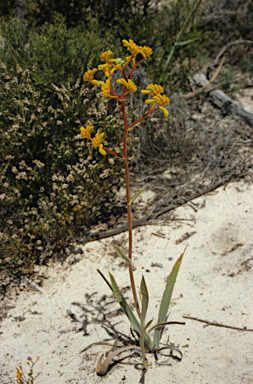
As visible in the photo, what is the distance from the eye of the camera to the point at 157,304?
2.45 meters

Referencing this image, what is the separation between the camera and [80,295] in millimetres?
2623

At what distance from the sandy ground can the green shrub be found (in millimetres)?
299

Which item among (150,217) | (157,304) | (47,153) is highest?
(47,153)

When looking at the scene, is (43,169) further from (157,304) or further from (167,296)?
(167,296)

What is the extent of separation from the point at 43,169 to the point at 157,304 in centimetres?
157

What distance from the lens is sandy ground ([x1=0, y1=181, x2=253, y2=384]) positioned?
76.5 inches

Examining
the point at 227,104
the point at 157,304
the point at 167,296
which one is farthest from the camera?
the point at 227,104

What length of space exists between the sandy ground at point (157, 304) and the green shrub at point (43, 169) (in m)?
0.30

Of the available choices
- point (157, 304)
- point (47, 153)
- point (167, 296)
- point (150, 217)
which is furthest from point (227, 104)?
point (167, 296)

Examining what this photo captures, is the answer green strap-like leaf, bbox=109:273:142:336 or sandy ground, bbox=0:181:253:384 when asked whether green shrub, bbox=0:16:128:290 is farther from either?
green strap-like leaf, bbox=109:273:142:336

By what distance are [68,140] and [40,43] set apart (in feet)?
3.98

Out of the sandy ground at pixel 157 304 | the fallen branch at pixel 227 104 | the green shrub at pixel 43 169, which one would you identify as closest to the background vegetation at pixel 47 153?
the green shrub at pixel 43 169

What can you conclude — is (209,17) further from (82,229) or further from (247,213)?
(82,229)

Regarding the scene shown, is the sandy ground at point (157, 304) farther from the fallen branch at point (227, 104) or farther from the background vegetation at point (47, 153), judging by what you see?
the fallen branch at point (227, 104)
